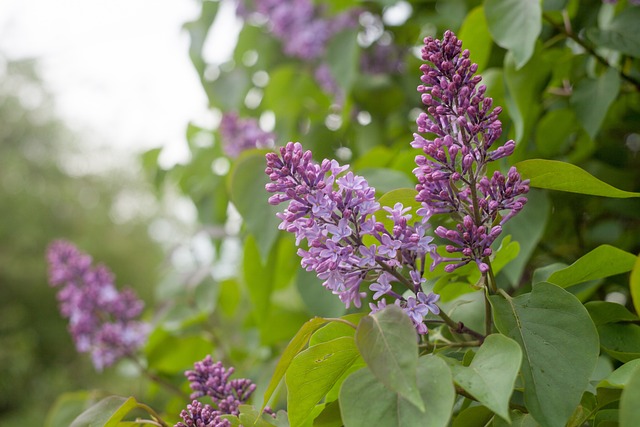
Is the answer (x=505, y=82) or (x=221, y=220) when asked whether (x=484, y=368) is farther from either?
(x=221, y=220)

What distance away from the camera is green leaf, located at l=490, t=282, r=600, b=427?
633mm

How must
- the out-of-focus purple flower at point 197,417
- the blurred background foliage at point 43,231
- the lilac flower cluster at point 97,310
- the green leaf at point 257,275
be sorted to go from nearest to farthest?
1. the out-of-focus purple flower at point 197,417
2. the green leaf at point 257,275
3. the lilac flower cluster at point 97,310
4. the blurred background foliage at point 43,231

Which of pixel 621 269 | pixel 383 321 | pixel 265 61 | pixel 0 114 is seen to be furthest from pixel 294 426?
pixel 0 114

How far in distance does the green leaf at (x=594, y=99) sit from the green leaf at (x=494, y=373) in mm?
647

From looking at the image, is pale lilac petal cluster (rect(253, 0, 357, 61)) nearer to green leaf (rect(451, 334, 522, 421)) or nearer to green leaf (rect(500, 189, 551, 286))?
green leaf (rect(500, 189, 551, 286))

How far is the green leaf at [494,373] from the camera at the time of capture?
1.89 ft

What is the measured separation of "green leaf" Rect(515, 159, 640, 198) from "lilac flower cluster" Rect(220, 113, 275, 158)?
3.74 ft

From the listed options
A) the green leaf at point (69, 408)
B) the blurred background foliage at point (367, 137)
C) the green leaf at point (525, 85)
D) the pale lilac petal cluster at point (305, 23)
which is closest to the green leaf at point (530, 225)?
the blurred background foliage at point (367, 137)

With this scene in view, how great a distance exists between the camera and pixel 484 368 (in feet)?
2.03

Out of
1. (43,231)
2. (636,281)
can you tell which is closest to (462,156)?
(636,281)

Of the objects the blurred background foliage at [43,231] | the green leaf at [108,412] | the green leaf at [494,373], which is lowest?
the blurred background foliage at [43,231]

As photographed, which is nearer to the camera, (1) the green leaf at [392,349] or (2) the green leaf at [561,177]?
(1) the green leaf at [392,349]

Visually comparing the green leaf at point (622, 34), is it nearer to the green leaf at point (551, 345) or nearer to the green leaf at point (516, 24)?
the green leaf at point (516, 24)

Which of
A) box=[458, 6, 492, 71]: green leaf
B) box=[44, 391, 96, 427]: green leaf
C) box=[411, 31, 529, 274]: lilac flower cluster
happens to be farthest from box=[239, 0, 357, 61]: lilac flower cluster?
box=[411, 31, 529, 274]: lilac flower cluster
